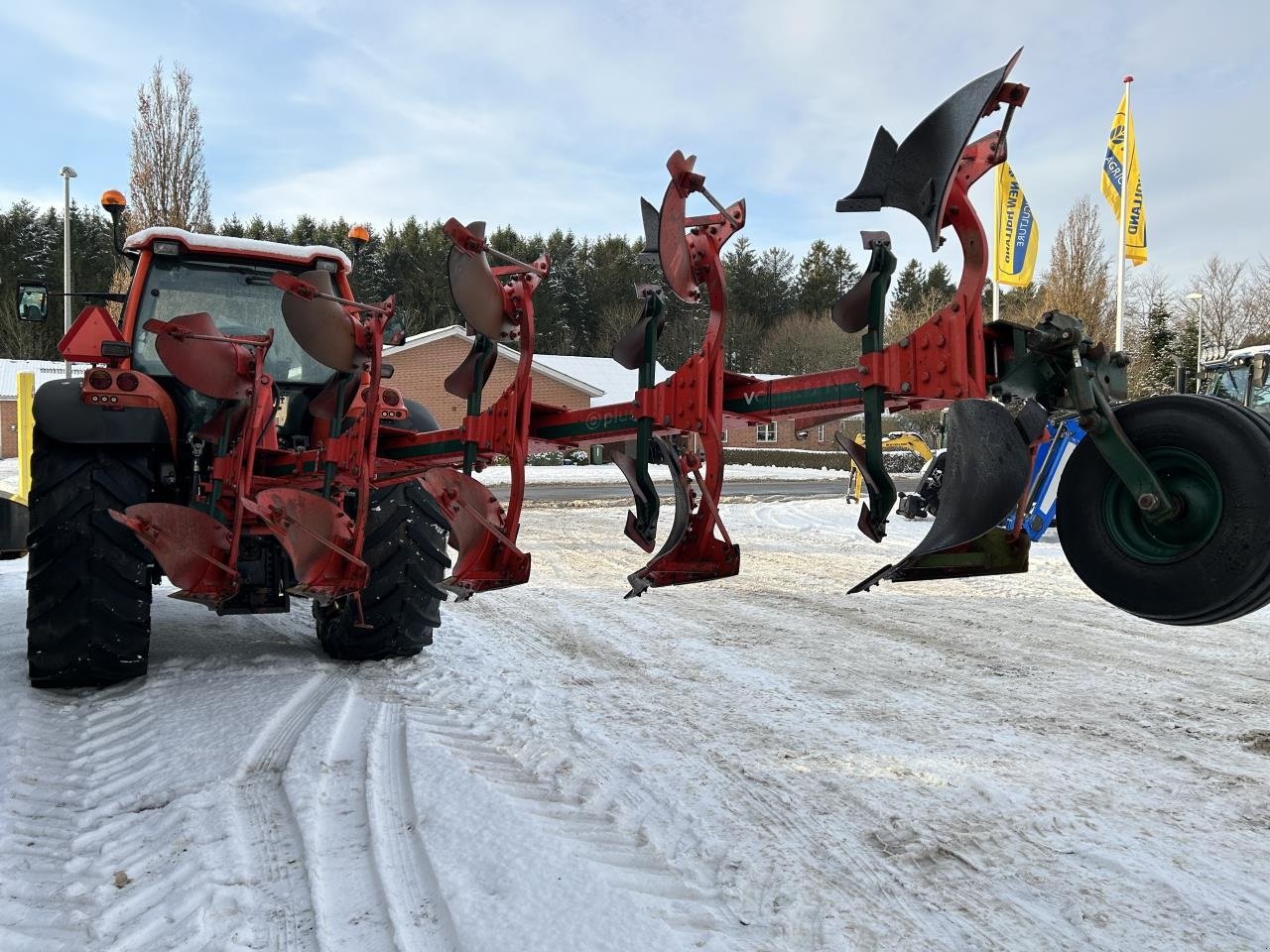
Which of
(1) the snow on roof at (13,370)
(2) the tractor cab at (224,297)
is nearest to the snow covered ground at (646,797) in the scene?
(2) the tractor cab at (224,297)

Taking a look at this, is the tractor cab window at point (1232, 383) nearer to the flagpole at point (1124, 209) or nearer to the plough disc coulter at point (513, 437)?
the flagpole at point (1124, 209)

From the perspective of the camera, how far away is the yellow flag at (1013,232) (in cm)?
1570

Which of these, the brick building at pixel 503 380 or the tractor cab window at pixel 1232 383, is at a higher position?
the brick building at pixel 503 380

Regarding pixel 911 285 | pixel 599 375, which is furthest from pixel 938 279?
pixel 599 375

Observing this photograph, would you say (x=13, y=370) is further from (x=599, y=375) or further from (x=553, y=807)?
(x=553, y=807)

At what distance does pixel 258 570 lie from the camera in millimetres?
4527

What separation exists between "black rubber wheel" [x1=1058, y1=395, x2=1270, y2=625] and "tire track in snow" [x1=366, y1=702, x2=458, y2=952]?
2.01 metres

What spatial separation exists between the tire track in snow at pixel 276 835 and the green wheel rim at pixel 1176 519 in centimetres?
236

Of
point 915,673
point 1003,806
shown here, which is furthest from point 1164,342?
point 1003,806

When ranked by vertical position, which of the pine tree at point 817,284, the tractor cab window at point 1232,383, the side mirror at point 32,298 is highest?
the pine tree at point 817,284

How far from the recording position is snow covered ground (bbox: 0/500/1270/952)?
2248mm

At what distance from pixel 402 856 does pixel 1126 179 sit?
17644 mm

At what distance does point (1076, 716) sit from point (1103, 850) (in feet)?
4.66

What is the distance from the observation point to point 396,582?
183 inches
